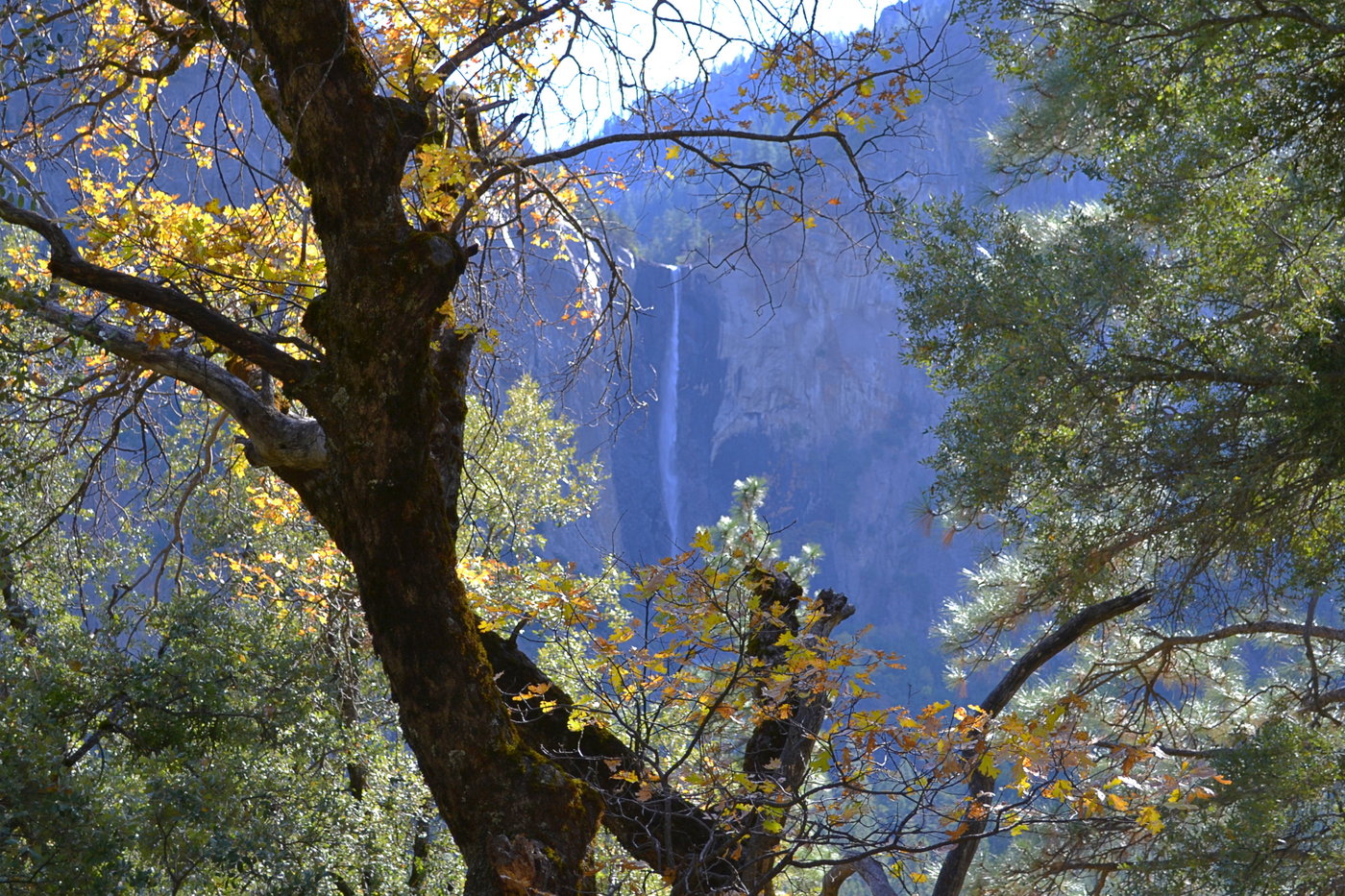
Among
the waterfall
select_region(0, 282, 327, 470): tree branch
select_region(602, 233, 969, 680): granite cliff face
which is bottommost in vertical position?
select_region(0, 282, 327, 470): tree branch

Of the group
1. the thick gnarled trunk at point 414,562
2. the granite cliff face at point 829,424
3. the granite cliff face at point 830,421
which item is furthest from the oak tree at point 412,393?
the granite cliff face at point 829,424

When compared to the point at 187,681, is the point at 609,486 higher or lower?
higher

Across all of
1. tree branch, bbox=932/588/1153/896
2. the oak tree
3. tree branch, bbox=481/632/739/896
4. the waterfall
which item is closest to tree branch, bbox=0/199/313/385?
the oak tree

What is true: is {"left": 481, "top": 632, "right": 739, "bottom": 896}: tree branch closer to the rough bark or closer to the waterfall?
the rough bark

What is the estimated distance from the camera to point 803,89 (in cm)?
328

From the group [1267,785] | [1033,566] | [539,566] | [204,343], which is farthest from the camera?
[1033,566]

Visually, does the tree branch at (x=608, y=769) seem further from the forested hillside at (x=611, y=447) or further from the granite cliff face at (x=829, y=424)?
the granite cliff face at (x=829, y=424)

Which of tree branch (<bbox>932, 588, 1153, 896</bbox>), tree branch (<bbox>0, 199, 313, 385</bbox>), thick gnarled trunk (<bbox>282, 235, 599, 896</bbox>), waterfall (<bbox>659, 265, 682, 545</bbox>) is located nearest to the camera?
thick gnarled trunk (<bbox>282, 235, 599, 896</bbox>)

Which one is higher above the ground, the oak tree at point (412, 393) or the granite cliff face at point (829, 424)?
the granite cliff face at point (829, 424)

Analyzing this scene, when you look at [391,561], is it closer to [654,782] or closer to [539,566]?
[539,566]

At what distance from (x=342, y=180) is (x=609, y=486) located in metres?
42.2

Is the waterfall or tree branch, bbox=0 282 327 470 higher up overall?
the waterfall

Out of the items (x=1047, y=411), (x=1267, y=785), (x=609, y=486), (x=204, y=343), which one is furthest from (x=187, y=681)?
(x=609, y=486)

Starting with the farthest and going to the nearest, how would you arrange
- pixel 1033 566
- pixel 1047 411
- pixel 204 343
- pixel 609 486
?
pixel 609 486 → pixel 1033 566 → pixel 1047 411 → pixel 204 343
